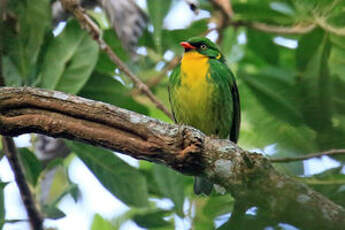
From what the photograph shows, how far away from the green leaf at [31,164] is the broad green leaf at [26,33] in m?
0.50

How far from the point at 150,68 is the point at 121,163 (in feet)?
4.31

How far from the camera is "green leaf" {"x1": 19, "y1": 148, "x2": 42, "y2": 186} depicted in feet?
12.4

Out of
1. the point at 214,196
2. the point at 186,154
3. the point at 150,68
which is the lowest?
the point at 186,154

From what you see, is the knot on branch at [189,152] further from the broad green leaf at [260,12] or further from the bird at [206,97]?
the broad green leaf at [260,12]

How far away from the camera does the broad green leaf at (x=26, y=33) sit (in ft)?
12.7

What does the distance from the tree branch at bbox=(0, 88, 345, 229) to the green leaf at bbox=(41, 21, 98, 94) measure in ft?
3.75

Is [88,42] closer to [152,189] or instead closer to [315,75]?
[152,189]

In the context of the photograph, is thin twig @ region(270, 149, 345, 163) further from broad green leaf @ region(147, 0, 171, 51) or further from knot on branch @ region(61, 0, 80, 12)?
knot on branch @ region(61, 0, 80, 12)

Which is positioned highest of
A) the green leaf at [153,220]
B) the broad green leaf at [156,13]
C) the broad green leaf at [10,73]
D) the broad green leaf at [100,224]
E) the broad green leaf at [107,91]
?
the broad green leaf at [156,13]

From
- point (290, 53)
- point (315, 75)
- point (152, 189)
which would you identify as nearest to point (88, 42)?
point (152, 189)

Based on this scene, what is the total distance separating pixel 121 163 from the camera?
4031mm

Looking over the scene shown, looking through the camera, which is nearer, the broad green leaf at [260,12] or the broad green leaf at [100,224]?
the broad green leaf at [100,224]

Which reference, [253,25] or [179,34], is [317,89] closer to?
[253,25]

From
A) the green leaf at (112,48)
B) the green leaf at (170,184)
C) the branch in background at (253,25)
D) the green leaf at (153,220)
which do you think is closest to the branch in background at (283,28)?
the branch in background at (253,25)
